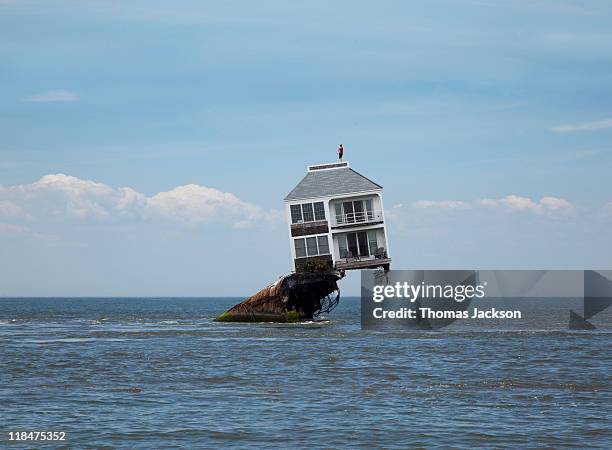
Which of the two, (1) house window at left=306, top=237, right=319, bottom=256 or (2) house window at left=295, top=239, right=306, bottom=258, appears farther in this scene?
(2) house window at left=295, top=239, right=306, bottom=258

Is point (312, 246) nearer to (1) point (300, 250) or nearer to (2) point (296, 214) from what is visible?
(1) point (300, 250)

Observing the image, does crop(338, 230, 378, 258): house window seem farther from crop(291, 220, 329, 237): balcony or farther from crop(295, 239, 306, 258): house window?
crop(295, 239, 306, 258): house window

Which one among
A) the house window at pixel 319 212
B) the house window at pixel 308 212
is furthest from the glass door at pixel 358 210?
the house window at pixel 308 212

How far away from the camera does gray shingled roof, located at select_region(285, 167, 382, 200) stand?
63.6m

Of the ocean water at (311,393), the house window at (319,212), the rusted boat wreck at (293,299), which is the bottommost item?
the ocean water at (311,393)

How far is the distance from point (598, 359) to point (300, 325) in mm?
27605

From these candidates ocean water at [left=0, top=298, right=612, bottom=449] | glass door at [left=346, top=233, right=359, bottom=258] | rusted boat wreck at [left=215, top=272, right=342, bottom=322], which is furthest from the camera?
glass door at [left=346, top=233, right=359, bottom=258]

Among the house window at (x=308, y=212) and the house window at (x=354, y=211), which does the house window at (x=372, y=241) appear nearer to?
the house window at (x=354, y=211)

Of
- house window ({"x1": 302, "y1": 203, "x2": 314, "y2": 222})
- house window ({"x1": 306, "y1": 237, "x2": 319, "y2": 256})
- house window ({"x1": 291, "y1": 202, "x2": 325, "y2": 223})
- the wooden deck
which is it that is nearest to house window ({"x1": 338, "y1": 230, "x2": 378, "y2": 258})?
the wooden deck

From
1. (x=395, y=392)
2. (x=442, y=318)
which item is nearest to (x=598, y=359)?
(x=395, y=392)

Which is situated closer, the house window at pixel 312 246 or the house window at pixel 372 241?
the house window at pixel 312 246

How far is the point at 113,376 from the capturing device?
105ft

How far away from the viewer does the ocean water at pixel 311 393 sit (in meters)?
21.2

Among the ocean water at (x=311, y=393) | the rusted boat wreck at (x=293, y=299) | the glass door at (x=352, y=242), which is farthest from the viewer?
the glass door at (x=352, y=242)
